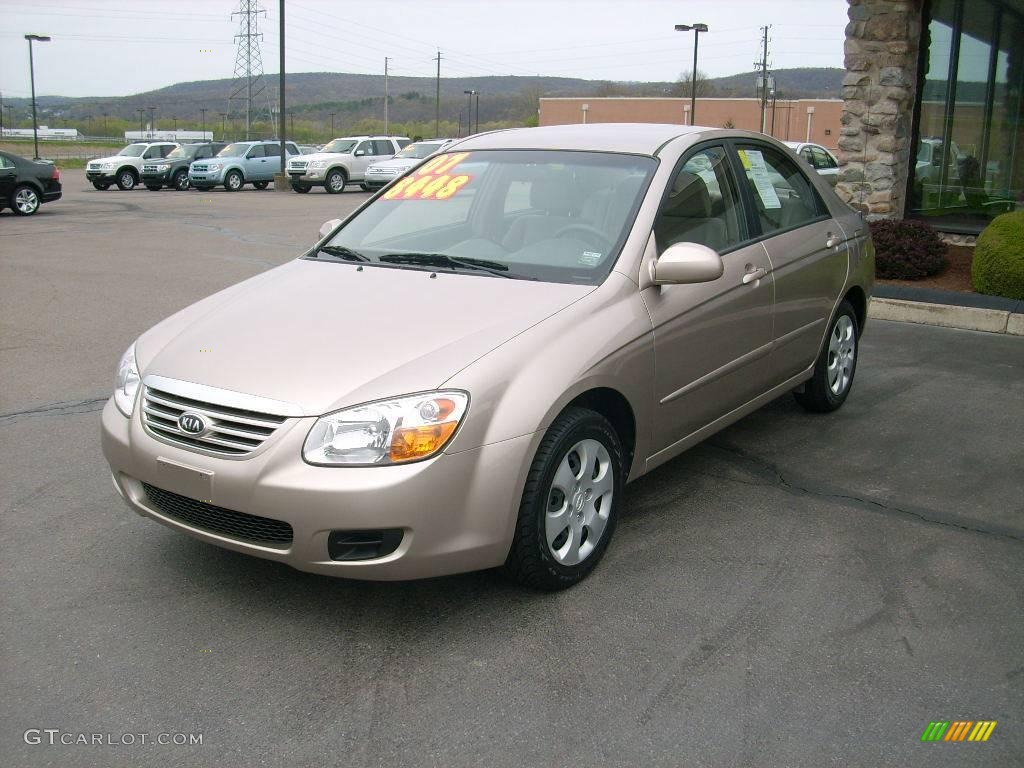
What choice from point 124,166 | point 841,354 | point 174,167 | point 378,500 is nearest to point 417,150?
point 174,167

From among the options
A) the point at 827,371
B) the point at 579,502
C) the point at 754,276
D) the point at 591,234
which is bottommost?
the point at 579,502

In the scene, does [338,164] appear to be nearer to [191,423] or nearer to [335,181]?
[335,181]

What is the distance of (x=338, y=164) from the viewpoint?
31.5 metres

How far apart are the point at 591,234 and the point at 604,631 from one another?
1.71m

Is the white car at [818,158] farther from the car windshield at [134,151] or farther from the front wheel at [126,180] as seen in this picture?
the car windshield at [134,151]

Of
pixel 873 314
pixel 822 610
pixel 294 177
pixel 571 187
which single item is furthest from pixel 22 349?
pixel 294 177

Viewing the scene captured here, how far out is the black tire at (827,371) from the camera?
591 centimetres

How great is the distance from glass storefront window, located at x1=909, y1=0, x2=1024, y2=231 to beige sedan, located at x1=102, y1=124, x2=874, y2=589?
8.59 m

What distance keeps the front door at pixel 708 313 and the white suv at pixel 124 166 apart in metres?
31.0

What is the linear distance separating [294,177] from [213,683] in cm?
2956

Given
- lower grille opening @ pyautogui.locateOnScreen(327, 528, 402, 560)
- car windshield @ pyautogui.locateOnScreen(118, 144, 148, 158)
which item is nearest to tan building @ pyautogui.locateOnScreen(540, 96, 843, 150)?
car windshield @ pyautogui.locateOnScreen(118, 144, 148, 158)

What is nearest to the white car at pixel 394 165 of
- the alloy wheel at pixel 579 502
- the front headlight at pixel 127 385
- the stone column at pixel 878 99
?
the stone column at pixel 878 99

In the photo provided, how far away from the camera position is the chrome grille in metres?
3.29

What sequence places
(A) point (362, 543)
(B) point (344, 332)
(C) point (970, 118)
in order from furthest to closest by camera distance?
(C) point (970, 118) < (B) point (344, 332) < (A) point (362, 543)
